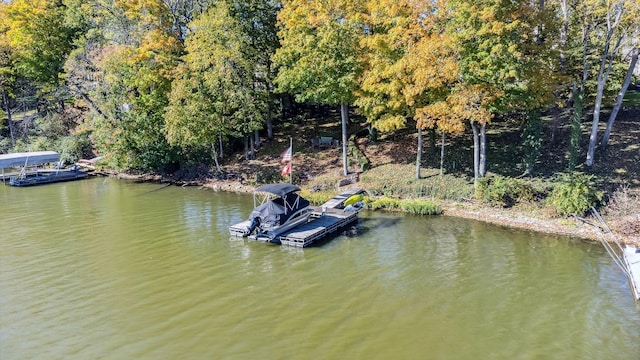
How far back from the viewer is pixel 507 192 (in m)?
24.3

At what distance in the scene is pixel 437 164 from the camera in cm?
3011

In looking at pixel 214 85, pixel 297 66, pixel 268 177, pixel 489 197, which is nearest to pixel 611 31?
pixel 489 197

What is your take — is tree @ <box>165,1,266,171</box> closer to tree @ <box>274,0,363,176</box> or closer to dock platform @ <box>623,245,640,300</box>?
tree @ <box>274,0,363,176</box>

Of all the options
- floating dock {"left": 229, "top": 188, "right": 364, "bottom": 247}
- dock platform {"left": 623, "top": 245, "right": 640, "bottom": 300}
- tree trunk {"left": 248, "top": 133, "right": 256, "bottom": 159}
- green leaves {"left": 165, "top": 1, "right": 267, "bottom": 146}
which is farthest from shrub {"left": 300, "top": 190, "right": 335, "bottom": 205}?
dock platform {"left": 623, "top": 245, "right": 640, "bottom": 300}

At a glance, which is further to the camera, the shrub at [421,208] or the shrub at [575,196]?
the shrub at [421,208]

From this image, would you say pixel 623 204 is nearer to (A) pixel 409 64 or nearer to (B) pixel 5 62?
(A) pixel 409 64

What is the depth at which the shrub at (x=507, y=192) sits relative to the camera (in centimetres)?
2400

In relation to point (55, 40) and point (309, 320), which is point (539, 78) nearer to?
point (309, 320)

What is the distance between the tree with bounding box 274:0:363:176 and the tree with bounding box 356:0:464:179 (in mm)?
1057

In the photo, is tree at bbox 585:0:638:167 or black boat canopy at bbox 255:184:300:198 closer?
black boat canopy at bbox 255:184:300:198

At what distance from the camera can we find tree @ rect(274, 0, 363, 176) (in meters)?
29.1

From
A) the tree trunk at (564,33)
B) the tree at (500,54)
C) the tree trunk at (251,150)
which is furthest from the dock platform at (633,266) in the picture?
the tree trunk at (251,150)

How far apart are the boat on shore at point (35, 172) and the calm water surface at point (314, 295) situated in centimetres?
1490

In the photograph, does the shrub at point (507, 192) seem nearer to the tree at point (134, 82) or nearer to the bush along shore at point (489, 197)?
the bush along shore at point (489, 197)
